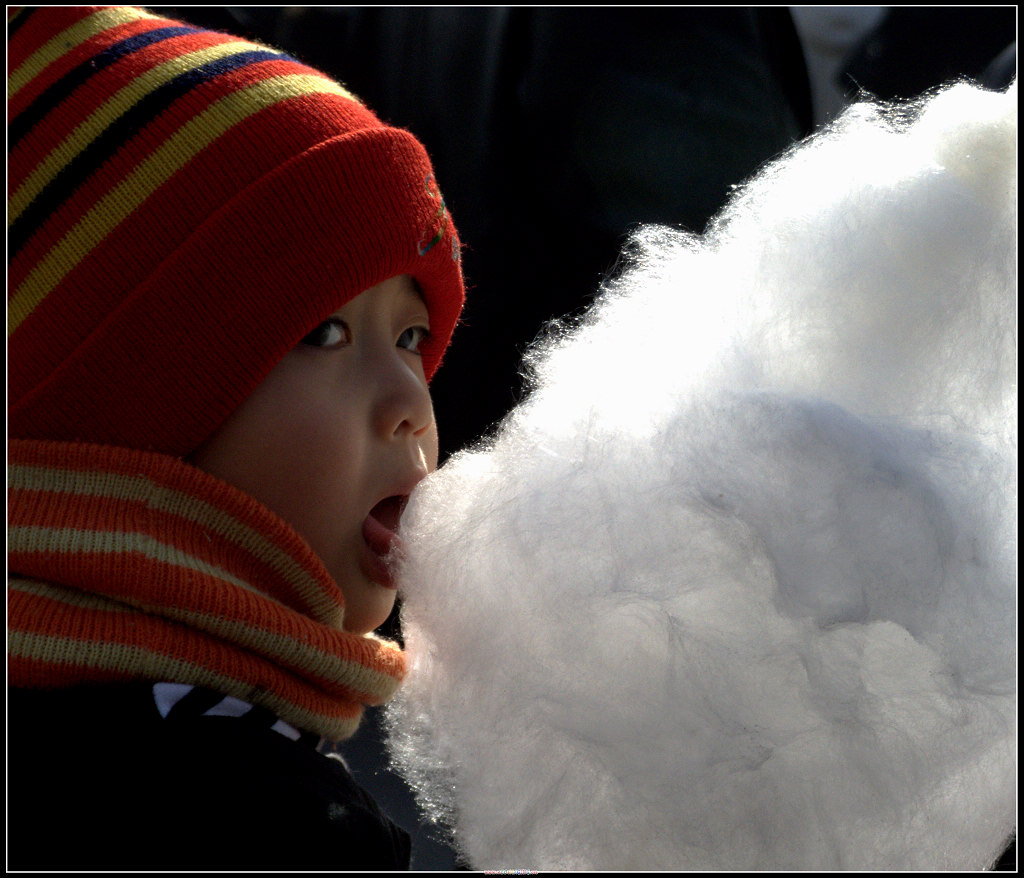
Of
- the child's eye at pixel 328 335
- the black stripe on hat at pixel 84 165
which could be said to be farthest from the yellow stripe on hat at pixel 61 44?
the child's eye at pixel 328 335

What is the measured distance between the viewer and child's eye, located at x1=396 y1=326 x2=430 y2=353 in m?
0.84

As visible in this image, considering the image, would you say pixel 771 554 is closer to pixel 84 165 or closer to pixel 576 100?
pixel 84 165

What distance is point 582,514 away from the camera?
23.7 inches

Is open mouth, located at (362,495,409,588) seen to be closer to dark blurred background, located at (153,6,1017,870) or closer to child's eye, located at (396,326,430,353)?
child's eye, located at (396,326,430,353)

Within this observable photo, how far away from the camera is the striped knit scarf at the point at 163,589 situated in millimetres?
621

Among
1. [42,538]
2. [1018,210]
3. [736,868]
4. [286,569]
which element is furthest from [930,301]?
[42,538]

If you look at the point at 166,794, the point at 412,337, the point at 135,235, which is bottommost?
the point at 166,794

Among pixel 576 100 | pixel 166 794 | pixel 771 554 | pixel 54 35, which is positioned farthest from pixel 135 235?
pixel 576 100

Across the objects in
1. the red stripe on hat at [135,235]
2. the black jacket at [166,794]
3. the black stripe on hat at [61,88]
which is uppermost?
the black stripe on hat at [61,88]

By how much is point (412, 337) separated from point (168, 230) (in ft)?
0.75

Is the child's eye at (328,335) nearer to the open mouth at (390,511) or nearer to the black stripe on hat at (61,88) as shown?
the open mouth at (390,511)

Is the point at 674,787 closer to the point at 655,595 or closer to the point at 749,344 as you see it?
the point at 655,595

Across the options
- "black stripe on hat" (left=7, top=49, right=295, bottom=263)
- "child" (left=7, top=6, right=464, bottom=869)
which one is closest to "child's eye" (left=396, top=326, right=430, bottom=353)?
"child" (left=7, top=6, right=464, bottom=869)

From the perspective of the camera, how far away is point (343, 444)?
72cm
